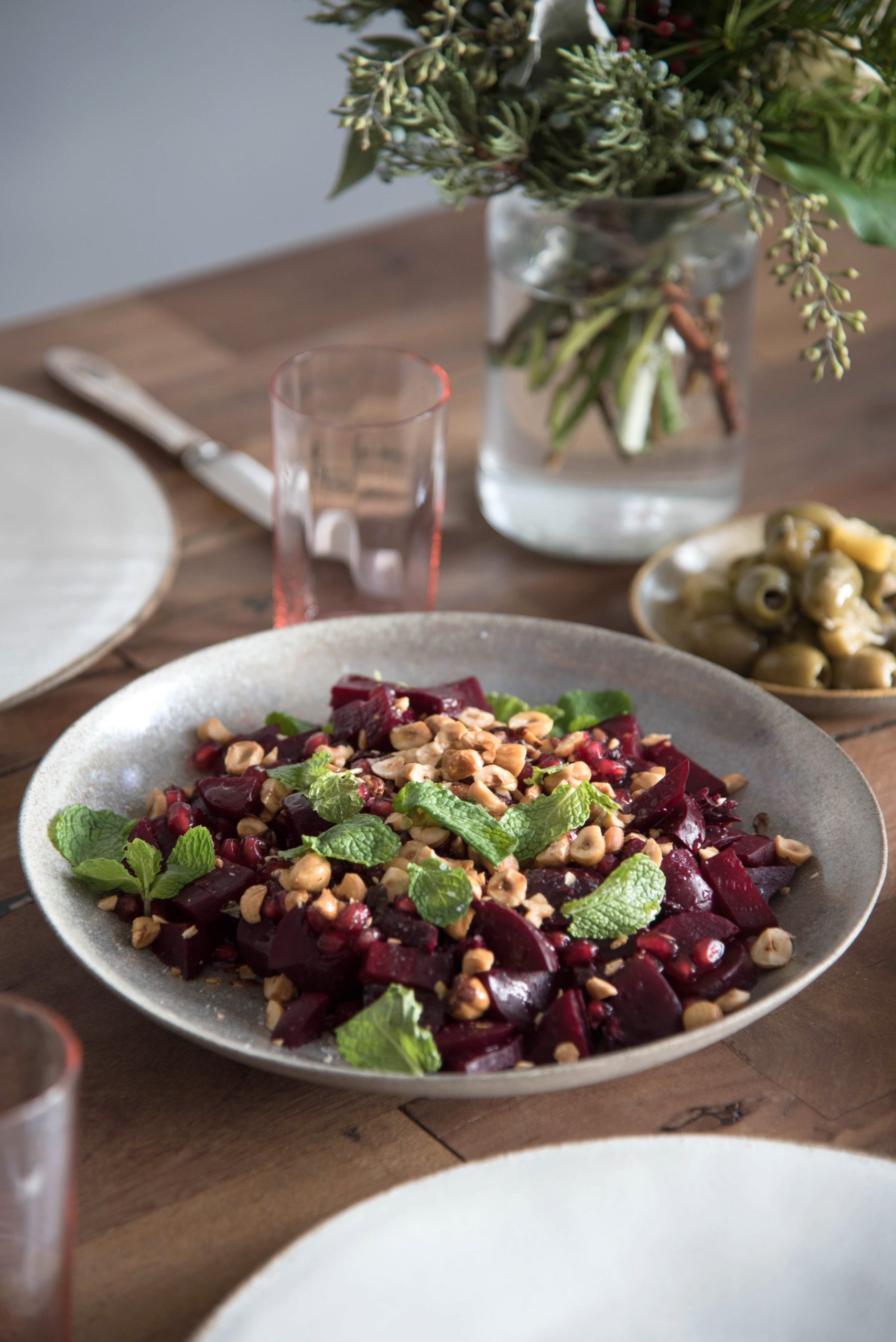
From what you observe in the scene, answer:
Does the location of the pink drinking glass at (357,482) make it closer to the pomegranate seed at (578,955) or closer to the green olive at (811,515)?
the green olive at (811,515)

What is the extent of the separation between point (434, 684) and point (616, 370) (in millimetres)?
433

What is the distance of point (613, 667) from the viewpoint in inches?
50.3

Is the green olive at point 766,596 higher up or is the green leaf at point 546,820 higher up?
the green leaf at point 546,820

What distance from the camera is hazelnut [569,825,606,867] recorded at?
98cm

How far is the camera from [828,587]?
1300 mm

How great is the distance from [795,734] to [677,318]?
0.53m

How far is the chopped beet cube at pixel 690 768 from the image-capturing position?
1.11 metres

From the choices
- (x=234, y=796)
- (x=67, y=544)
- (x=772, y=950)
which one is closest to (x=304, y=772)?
(x=234, y=796)

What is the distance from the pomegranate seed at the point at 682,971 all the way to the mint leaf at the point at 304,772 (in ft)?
0.97

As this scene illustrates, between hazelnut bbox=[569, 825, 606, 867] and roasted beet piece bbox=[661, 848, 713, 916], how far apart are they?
0.05 m

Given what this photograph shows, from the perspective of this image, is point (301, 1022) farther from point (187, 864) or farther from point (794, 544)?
point (794, 544)

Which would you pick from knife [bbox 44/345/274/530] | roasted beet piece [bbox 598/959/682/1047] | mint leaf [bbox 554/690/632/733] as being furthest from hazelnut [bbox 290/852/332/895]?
knife [bbox 44/345/274/530]

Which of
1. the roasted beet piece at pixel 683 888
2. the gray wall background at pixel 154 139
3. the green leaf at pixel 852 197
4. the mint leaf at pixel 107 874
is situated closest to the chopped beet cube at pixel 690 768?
the roasted beet piece at pixel 683 888

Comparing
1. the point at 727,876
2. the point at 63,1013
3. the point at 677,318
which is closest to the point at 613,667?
the point at 727,876
